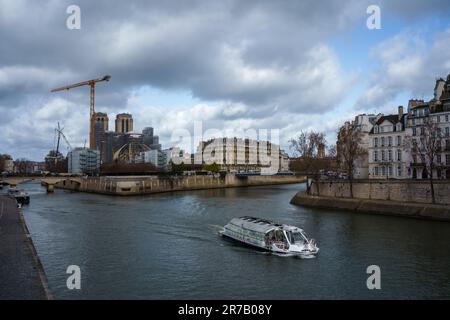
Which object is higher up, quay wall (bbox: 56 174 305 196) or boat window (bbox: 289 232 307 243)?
quay wall (bbox: 56 174 305 196)

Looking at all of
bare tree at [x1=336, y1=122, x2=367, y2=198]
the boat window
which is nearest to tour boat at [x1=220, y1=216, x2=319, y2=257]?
the boat window

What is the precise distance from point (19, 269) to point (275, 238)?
64.7 feet

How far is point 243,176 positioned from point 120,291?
13835cm

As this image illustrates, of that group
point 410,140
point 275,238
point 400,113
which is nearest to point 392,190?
point 410,140

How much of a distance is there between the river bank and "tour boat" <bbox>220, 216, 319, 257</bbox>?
2339 centimetres

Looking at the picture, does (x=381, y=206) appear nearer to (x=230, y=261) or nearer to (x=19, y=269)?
(x=230, y=261)

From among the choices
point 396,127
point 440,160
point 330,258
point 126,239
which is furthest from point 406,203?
point 126,239

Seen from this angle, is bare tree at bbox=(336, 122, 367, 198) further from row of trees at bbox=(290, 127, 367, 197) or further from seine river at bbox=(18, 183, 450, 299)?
seine river at bbox=(18, 183, 450, 299)

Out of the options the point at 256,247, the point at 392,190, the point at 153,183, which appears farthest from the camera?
the point at 153,183

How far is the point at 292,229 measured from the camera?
118 ft

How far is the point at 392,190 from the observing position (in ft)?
201

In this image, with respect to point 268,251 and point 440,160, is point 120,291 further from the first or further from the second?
point 440,160

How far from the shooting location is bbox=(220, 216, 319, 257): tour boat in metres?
34.1

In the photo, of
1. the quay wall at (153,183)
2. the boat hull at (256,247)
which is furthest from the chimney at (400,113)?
the quay wall at (153,183)
